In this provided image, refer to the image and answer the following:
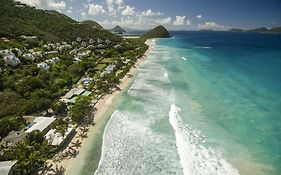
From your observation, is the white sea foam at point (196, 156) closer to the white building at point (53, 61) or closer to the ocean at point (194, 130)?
the ocean at point (194, 130)

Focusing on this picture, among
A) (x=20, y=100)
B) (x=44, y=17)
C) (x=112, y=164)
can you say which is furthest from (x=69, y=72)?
(x=44, y=17)

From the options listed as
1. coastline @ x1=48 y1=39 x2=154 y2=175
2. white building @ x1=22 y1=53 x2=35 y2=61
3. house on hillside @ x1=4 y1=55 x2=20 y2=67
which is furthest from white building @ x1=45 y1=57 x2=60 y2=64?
coastline @ x1=48 y1=39 x2=154 y2=175

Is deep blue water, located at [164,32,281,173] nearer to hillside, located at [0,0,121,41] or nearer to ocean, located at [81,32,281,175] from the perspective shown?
ocean, located at [81,32,281,175]

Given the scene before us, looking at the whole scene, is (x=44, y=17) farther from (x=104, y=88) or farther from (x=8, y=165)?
(x=8, y=165)

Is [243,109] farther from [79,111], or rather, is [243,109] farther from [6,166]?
[6,166]

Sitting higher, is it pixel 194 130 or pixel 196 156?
pixel 194 130

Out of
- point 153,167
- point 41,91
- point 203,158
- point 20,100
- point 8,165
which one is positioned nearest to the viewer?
point 8,165

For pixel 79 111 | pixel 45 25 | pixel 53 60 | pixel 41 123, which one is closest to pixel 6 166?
pixel 41 123
